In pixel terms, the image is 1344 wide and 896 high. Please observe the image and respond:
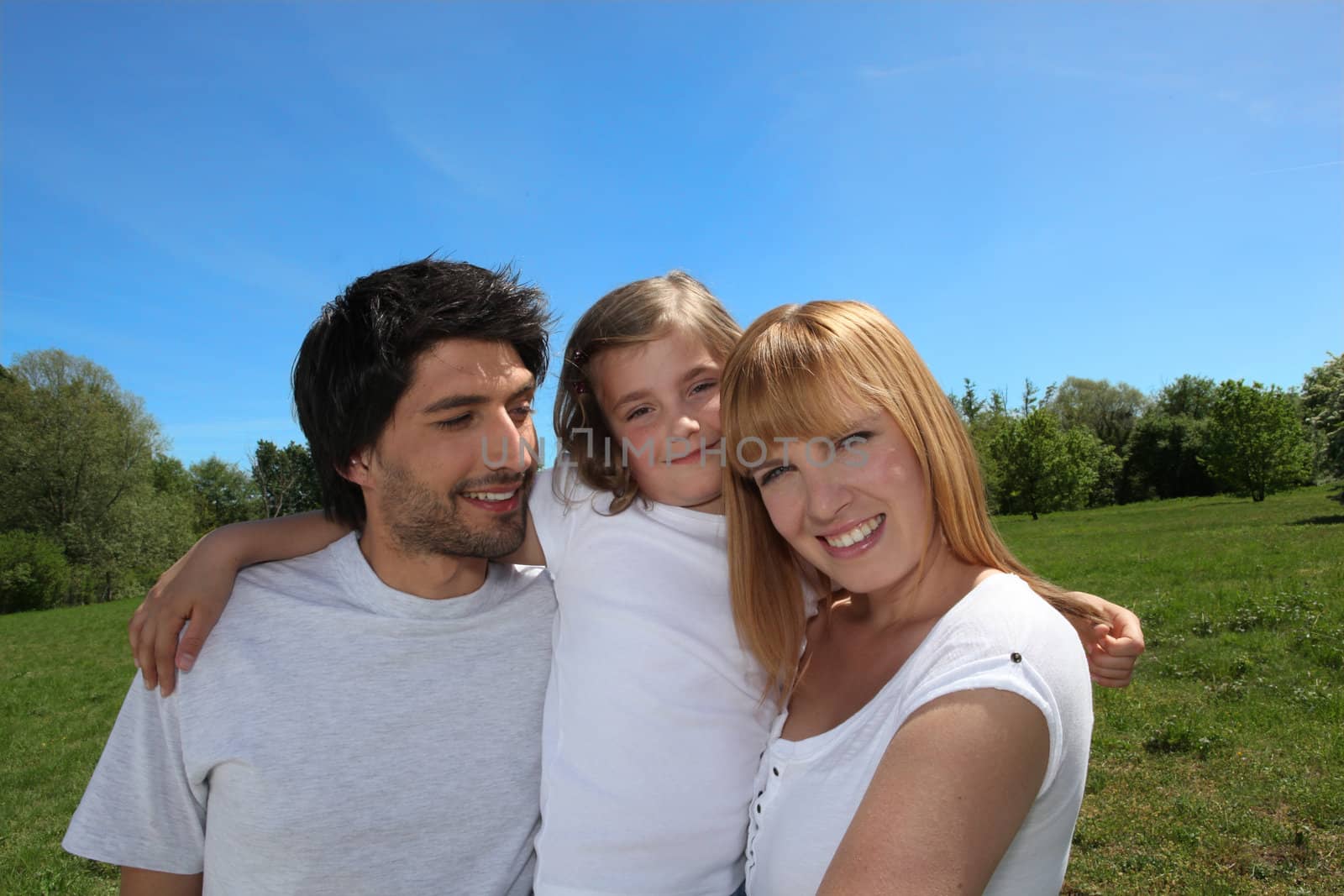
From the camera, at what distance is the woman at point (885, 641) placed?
1457 millimetres

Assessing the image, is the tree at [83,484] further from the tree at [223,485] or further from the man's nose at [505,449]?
the man's nose at [505,449]

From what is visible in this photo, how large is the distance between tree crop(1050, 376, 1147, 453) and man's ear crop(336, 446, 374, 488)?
203ft

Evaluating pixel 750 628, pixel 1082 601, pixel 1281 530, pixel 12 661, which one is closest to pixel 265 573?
pixel 750 628

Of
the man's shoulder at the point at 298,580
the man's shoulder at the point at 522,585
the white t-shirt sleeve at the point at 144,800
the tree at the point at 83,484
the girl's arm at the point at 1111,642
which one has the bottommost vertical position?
the white t-shirt sleeve at the point at 144,800

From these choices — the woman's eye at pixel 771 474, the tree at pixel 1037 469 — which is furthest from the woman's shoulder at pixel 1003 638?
the tree at pixel 1037 469

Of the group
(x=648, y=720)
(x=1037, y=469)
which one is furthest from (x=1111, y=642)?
(x=1037, y=469)

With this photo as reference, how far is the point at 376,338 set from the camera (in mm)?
2654

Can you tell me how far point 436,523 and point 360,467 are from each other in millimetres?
415

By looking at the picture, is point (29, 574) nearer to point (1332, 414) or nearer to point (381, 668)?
point (381, 668)

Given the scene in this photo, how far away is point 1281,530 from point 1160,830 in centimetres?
1832

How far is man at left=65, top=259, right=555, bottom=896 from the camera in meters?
2.34

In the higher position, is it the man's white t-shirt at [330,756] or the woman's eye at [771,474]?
the woman's eye at [771,474]

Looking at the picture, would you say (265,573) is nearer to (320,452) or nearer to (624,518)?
(320,452)

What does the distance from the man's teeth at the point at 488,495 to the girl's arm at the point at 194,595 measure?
0.69 meters
